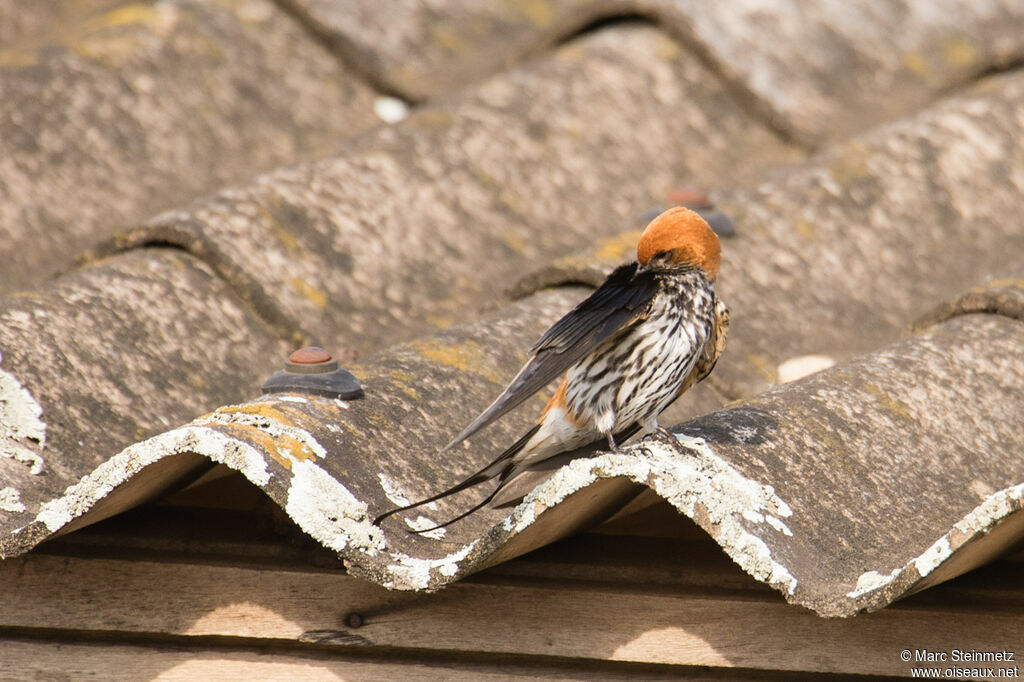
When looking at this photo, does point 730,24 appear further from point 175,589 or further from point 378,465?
point 175,589

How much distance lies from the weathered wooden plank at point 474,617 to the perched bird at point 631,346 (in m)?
0.20

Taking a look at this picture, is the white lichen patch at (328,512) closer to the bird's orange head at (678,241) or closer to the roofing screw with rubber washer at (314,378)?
Answer: the roofing screw with rubber washer at (314,378)

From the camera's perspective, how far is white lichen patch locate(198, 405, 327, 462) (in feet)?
6.84

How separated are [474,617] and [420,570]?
10.1 inches

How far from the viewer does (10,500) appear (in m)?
2.18

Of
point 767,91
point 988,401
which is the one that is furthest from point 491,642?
point 767,91

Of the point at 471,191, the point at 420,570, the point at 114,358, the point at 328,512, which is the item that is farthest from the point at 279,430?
the point at 471,191

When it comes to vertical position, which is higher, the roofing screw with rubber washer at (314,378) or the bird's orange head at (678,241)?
the bird's orange head at (678,241)

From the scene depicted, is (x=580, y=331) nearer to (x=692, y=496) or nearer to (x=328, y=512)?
(x=692, y=496)

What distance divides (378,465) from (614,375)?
1.52ft

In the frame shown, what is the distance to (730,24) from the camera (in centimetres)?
432

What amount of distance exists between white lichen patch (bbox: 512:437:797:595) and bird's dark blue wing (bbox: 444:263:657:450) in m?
0.21

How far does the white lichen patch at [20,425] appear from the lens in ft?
7.55

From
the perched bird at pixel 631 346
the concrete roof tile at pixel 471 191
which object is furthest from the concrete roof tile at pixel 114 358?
the perched bird at pixel 631 346
